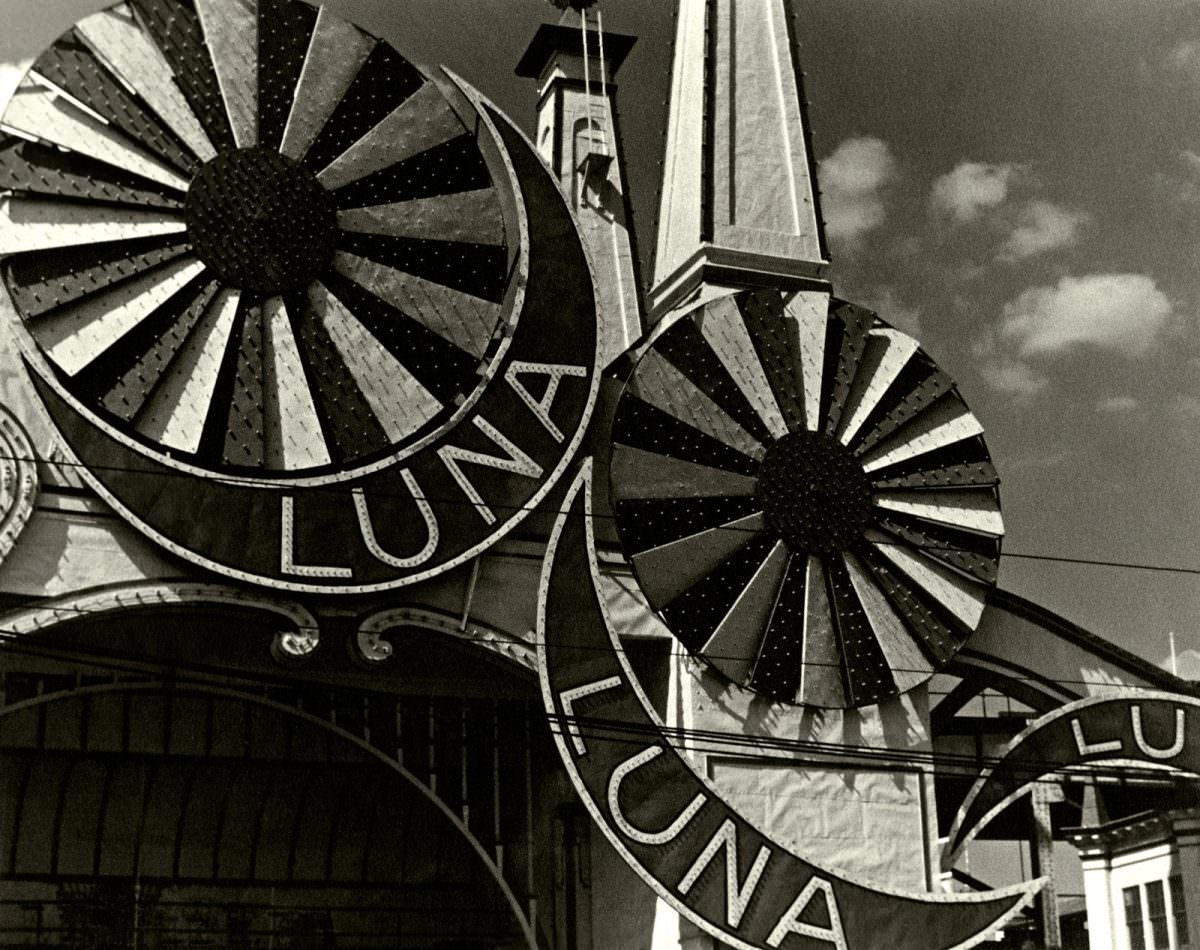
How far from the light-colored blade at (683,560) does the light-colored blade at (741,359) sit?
1591 millimetres

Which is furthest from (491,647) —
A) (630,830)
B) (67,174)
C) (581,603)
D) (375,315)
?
(67,174)

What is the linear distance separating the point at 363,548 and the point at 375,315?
2.81 meters

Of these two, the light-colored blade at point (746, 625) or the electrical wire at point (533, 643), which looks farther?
the light-colored blade at point (746, 625)

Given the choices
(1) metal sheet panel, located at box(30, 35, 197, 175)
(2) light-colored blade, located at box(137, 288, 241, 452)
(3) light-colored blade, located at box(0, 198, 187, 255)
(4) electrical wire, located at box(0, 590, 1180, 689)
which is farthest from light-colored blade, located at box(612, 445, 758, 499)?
(1) metal sheet panel, located at box(30, 35, 197, 175)

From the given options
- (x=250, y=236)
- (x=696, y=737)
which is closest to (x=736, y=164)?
(x=250, y=236)

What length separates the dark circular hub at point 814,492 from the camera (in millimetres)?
22672

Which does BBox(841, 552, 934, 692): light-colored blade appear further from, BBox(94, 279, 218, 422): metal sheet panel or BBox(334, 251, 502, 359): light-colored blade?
BBox(94, 279, 218, 422): metal sheet panel

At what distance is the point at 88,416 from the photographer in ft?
63.6

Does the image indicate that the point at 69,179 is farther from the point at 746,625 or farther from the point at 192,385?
the point at 746,625

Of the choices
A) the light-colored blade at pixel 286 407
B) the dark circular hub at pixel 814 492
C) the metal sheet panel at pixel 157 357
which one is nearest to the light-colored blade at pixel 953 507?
the dark circular hub at pixel 814 492

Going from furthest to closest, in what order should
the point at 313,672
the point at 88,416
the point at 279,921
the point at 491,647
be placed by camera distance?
the point at 279,921, the point at 313,672, the point at 491,647, the point at 88,416

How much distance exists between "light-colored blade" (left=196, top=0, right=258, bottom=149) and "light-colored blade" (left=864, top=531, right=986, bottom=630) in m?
9.12

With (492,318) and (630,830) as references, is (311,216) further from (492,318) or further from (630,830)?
(630,830)

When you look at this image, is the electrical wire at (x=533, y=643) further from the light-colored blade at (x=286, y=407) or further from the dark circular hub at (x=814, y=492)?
the light-colored blade at (x=286, y=407)
